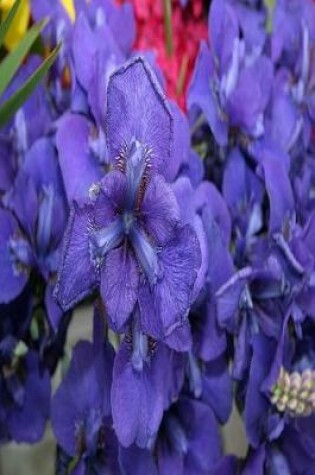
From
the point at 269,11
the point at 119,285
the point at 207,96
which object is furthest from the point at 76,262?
the point at 269,11

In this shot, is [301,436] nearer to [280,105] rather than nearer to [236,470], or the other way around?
[236,470]

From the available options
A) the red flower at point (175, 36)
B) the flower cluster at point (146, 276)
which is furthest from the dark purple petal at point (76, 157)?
the red flower at point (175, 36)

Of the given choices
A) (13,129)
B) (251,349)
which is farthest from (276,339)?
(13,129)

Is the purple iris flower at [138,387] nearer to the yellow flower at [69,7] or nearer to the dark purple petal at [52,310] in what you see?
the dark purple petal at [52,310]

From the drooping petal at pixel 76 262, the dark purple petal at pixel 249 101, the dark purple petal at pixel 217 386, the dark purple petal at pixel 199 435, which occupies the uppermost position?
the dark purple petal at pixel 249 101

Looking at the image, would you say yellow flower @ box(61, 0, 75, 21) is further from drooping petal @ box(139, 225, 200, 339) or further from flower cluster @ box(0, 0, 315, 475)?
drooping petal @ box(139, 225, 200, 339)

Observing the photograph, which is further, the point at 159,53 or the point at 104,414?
the point at 159,53
